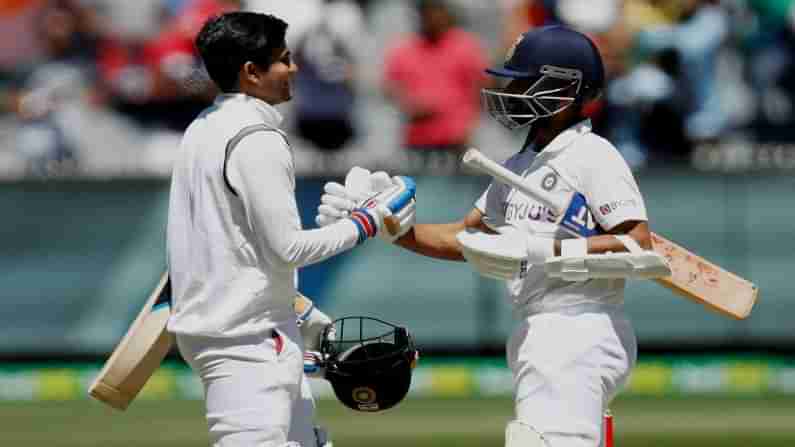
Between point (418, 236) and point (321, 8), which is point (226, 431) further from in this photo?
point (321, 8)

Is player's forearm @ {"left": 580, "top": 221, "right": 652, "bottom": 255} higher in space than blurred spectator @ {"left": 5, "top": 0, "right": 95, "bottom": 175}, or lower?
higher

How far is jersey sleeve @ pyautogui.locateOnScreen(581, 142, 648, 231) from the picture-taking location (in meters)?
5.07

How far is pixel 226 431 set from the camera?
483cm

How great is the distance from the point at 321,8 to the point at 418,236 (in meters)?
6.13

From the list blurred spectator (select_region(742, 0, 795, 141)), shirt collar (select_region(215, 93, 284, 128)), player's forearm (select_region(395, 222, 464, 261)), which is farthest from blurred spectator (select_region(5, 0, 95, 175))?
shirt collar (select_region(215, 93, 284, 128))

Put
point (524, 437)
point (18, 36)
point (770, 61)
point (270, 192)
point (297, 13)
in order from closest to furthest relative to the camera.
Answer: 1. point (270, 192)
2. point (524, 437)
3. point (297, 13)
4. point (770, 61)
5. point (18, 36)

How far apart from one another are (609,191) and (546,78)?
425 millimetres

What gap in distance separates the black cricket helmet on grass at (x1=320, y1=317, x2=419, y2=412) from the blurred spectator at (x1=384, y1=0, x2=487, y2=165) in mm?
6037

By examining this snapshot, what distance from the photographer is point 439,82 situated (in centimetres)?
1141

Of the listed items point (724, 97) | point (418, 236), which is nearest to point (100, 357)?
point (724, 97)

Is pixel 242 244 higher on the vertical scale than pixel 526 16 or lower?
higher

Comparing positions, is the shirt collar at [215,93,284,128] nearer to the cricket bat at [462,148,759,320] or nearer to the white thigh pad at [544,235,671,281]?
the cricket bat at [462,148,759,320]

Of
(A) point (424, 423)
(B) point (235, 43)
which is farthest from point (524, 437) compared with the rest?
(A) point (424, 423)

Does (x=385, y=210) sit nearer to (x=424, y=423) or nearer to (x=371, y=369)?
(x=371, y=369)
